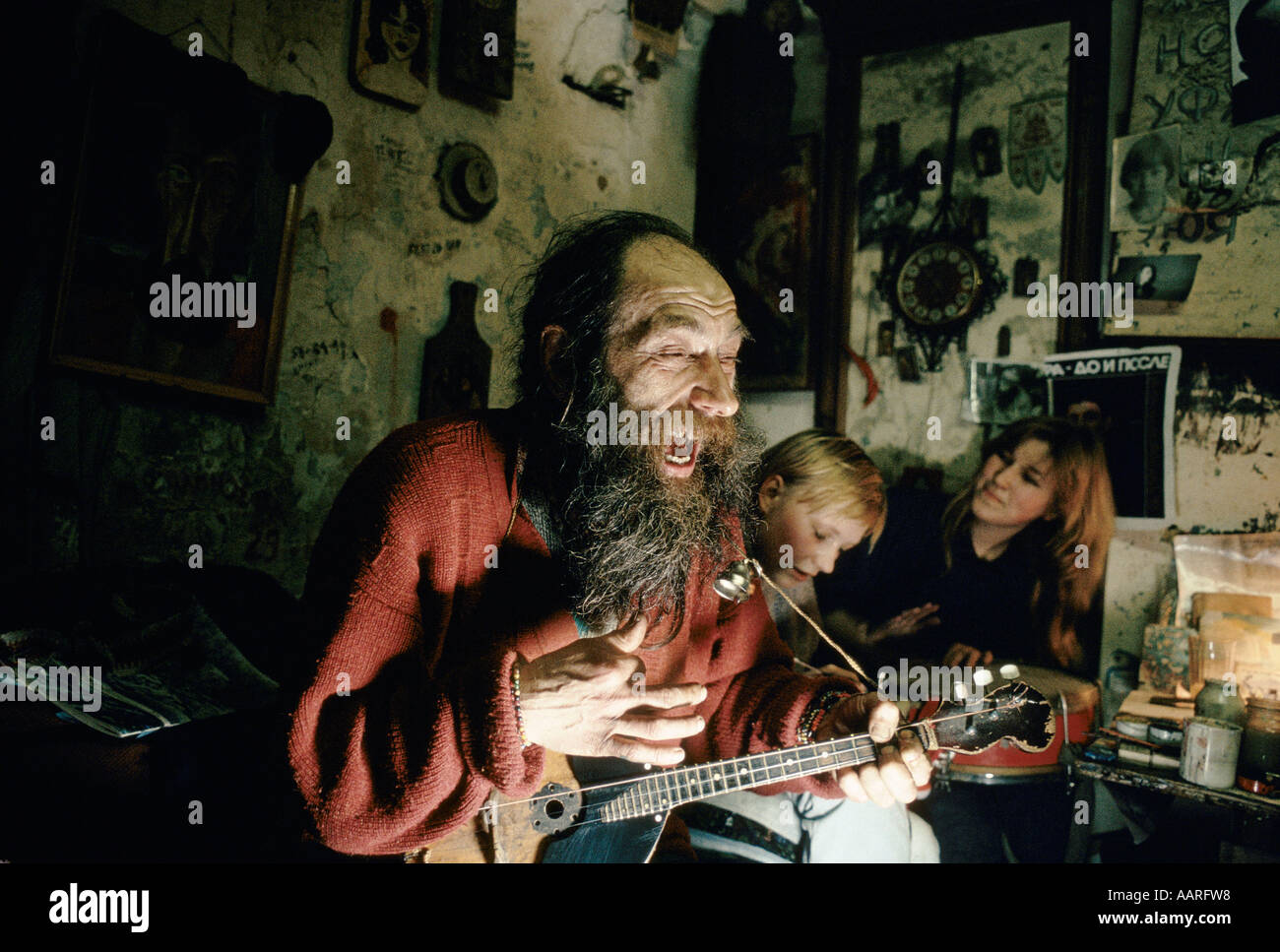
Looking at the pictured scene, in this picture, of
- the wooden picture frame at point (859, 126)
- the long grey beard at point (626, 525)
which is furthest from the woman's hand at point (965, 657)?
the long grey beard at point (626, 525)

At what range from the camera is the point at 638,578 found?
167cm

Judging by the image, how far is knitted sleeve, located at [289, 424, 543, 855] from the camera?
129 cm

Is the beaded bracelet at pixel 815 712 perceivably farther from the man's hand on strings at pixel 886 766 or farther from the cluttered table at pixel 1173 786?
the cluttered table at pixel 1173 786

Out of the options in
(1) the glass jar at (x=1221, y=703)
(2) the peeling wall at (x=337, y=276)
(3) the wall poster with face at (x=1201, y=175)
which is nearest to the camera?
(2) the peeling wall at (x=337, y=276)

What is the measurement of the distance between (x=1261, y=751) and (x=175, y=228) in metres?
3.13

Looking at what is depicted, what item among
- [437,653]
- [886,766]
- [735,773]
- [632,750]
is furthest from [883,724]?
[437,653]

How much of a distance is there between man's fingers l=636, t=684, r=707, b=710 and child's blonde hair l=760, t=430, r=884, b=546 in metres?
1.57

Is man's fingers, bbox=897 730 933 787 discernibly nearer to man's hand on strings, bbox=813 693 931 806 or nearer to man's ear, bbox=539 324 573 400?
man's hand on strings, bbox=813 693 931 806

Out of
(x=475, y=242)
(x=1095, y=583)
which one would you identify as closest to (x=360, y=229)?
(x=475, y=242)

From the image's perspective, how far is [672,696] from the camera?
1.35 metres

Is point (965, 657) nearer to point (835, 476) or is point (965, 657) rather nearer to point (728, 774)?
point (835, 476)

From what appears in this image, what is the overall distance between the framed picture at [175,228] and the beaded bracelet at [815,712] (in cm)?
172

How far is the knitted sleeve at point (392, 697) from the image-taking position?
4.23 feet
